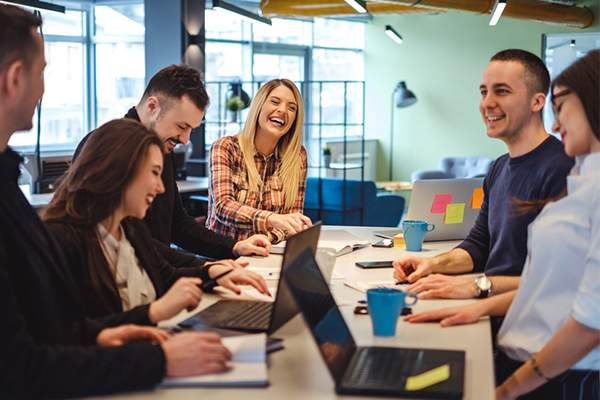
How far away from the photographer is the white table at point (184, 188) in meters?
6.26

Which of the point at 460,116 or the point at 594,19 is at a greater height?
the point at 594,19

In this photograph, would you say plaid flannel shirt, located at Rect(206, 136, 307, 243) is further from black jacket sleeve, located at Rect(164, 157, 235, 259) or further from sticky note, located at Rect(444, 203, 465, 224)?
sticky note, located at Rect(444, 203, 465, 224)

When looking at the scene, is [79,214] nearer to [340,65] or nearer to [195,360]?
[195,360]

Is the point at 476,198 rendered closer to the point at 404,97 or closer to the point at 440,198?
the point at 440,198

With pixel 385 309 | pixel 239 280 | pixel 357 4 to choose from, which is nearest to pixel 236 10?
pixel 357 4

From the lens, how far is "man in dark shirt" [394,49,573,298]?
8.66 ft

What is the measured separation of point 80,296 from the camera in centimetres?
203

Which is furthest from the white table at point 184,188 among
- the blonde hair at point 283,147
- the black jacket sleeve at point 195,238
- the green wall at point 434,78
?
the green wall at point 434,78

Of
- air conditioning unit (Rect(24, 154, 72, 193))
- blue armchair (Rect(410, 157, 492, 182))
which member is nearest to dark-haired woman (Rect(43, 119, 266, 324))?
air conditioning unit (Rect(24, 154, 72, 193))

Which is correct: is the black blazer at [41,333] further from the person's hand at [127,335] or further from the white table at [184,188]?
the white table at [184,188]

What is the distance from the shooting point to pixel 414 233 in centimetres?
341

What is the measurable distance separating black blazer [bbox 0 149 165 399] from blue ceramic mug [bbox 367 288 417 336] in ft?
2.02

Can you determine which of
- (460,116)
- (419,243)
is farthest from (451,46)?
(419,243)

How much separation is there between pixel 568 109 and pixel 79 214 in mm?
1200
